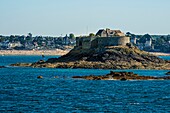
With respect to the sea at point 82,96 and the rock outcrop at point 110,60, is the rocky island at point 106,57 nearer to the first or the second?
the rock outcrop at point 110,60

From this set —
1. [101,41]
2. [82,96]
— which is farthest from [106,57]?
[82,96]

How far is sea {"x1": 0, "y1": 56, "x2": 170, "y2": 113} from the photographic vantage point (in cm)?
5147

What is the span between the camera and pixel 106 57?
119m

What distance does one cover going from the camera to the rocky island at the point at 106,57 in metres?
116

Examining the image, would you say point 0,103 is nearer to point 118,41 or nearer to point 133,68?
point 133,68

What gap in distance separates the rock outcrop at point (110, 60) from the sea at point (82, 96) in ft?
97.4

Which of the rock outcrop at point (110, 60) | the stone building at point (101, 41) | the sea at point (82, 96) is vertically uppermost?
the stone building at point (101, 41)

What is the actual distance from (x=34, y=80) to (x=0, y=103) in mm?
29548

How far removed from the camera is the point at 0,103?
Answer: 54.0 meters

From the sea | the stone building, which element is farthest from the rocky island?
the sea

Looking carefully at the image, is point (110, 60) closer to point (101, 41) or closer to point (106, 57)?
point (106, 57)

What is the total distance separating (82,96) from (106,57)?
57.1 meters

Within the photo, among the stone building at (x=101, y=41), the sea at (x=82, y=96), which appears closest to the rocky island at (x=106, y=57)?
the stone building at (x=101, y=41)

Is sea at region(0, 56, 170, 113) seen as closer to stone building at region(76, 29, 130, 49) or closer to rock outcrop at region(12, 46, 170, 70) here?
rock outcrop at region(12, 46, 170, 70)
